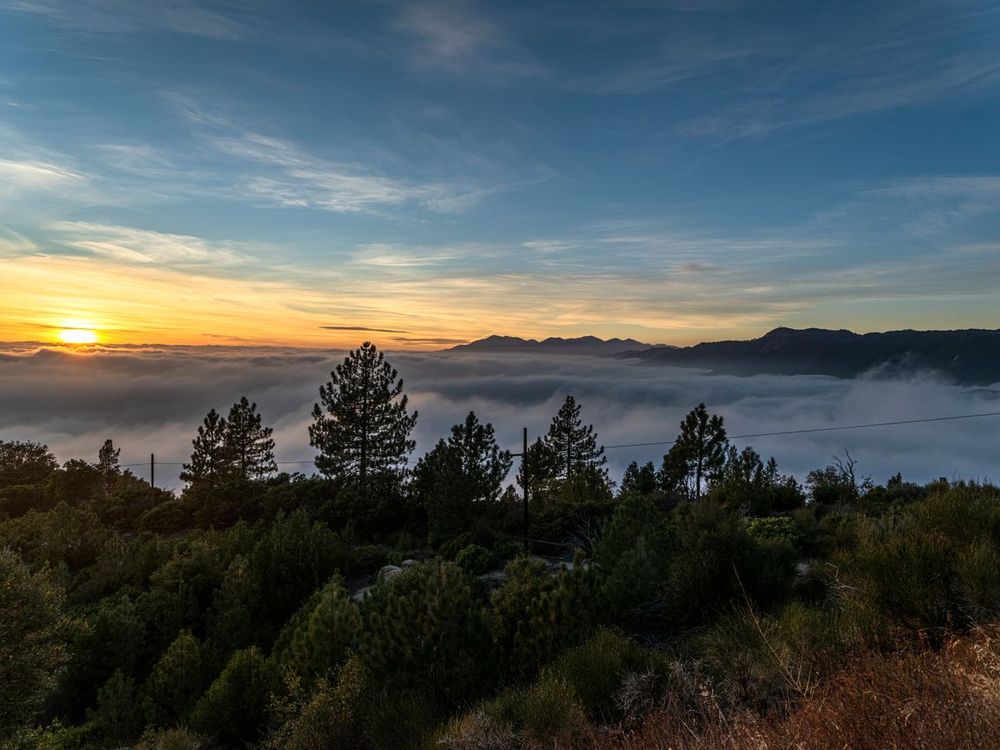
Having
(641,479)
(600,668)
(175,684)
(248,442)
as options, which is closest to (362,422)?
(248,442)

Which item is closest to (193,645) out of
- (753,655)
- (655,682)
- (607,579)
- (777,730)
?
(607,579)

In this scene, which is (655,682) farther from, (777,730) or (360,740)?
(360,740)

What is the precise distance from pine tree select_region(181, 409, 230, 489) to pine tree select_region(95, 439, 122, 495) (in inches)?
251

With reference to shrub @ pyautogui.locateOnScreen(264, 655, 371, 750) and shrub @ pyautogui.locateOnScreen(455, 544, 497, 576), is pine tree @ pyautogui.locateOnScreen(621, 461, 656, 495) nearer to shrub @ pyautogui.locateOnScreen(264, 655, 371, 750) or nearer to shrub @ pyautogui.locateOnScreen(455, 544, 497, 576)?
shrub @ pyautogui.locateOnScreen(455, 544, 497, 576)

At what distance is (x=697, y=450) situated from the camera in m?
46.3

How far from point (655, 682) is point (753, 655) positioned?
124 centimetres

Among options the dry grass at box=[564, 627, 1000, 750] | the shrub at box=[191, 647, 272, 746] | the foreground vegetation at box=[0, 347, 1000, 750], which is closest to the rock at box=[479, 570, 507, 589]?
the foreground vegetation at box=[0, 347, 1000, 750]

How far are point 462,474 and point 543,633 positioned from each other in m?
16.8

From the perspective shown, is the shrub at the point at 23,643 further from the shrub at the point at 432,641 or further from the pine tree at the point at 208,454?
the pine tree at the point at 208,454

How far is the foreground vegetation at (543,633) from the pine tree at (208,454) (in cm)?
1722

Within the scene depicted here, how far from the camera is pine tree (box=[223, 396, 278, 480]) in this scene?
1824 inches

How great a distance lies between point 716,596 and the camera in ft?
36.8

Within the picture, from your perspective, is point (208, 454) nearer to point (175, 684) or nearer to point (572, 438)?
point (572, 438)

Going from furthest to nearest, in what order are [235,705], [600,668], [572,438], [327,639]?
[572,438] → [235,705] → [327,639] → [600,668]
